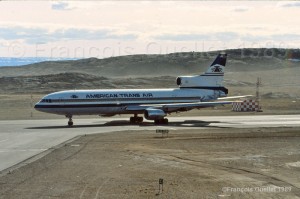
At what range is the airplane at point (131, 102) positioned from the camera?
174 ft

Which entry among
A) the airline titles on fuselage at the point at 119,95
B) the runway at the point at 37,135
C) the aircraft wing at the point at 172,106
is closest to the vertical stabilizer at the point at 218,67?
the aircraft wing at the point at 172,106

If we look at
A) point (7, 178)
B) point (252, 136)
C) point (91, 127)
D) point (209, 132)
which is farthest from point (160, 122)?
point (7, 178)

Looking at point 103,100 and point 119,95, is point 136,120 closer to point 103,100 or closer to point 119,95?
point 119,95

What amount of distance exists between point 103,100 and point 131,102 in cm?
293

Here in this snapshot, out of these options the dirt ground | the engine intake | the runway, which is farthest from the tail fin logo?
the dirt ground

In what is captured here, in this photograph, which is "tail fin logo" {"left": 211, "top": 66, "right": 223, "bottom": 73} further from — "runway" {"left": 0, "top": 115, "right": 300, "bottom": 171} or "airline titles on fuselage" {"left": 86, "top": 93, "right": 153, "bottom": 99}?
"airline titles on fuselage" {"left": 86, "top": 93, "right": 153, "bottom": 99}

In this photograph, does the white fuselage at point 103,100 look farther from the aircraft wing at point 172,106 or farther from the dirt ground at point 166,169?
the dirt ground at point 166,169

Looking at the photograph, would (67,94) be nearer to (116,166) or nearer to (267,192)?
(116,166)

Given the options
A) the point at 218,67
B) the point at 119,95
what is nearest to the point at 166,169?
the point at 119,95

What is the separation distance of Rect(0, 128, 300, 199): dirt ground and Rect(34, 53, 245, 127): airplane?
47.8 ft

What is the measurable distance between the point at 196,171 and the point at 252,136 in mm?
15569

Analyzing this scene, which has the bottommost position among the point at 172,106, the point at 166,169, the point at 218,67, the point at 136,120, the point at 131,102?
the point at 136,120

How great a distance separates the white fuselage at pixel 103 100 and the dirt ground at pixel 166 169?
14.6 metres

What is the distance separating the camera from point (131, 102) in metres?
54.8
